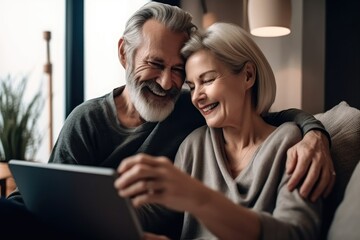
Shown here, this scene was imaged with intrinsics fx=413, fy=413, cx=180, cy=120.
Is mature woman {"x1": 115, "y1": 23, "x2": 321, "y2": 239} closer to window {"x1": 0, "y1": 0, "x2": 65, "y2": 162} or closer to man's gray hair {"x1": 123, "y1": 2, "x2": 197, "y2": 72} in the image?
man's gray hair {"x1": 123, "y1": 2, "x2": 197, "y2": 72}

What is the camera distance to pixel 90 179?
720 millimetres

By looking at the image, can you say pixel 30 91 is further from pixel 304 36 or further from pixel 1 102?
pixel 304 36

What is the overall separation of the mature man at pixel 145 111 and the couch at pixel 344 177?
0.15m

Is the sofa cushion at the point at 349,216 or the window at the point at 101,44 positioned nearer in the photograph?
the sofa cushion at the point at 349,216

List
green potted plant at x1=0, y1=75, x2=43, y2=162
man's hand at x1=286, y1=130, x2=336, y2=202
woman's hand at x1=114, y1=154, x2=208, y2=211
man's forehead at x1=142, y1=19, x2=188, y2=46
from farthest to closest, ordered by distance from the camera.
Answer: green potted plant at x1=0, y1=75, x2=43, y2=162
man's forehead at x1=142, y1=19, x2=188, y2=46
man's hand at x1=286, y1=130, x2=336, y2=202
woman's hand at x1=114, y1=154, x2=208, y2=211

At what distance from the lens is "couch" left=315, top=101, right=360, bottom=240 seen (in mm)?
857

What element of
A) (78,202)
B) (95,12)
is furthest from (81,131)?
(95,12)

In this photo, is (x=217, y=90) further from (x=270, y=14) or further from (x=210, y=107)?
(x=270, y=14)

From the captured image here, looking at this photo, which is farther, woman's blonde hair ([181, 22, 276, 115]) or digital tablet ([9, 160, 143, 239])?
woman's blonde hair ([181, 22, 276, 115])

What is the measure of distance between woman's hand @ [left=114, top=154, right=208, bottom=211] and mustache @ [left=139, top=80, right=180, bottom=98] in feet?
2.19

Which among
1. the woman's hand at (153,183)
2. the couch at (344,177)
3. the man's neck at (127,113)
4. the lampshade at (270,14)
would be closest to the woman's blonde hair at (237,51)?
the couch at (344,177)

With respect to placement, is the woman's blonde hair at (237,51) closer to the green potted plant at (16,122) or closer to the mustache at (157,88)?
the mustache at (157,88)

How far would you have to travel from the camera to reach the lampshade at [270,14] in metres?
2.43

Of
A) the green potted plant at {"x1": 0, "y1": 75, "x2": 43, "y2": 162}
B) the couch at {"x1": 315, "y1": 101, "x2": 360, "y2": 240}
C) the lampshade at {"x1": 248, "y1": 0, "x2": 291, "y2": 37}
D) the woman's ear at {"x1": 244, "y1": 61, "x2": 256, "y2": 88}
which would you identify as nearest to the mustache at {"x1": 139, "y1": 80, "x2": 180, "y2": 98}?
the woman's ear at {"x1": 244, "y1": 61, "x2": 256, "y2": 88}
